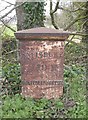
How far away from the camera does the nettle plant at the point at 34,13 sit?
451 centimetres

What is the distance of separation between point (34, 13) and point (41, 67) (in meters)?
1.37

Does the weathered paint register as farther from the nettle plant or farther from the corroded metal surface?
the nettle plant

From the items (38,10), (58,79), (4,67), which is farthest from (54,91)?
(38,10)

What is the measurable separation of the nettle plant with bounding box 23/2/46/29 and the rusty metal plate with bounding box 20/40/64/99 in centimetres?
119

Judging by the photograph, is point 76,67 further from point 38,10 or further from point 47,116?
point 47,116

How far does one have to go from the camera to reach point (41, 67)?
3.51 meters

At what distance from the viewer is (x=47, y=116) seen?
311 cm

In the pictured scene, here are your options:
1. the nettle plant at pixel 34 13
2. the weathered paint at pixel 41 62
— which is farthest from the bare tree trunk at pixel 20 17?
the weathered paint at pixel 41 62

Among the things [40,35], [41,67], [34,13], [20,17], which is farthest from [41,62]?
[20,17]

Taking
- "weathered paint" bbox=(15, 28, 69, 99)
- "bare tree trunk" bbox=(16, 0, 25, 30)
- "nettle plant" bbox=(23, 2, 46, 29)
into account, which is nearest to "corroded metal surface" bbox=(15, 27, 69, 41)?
"weathered paint" bbox=(15, 28, 69, 99)

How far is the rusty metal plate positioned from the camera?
3.48 m

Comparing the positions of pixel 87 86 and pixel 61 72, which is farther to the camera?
pixel 87 86

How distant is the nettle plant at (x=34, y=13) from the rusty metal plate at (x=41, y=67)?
1.19m

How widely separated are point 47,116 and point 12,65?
1.59 meters
